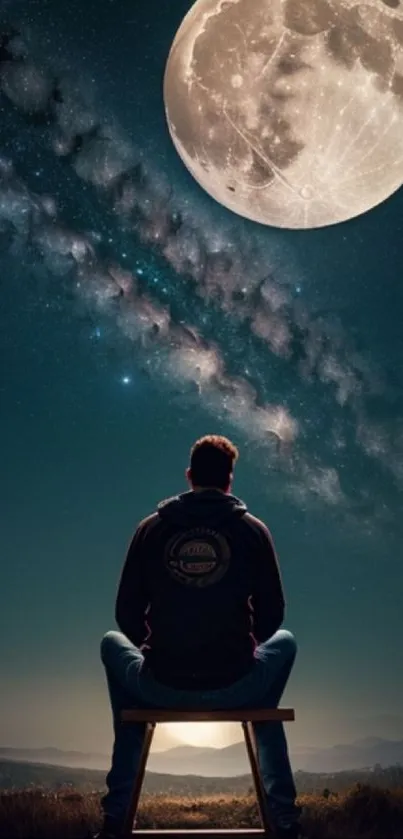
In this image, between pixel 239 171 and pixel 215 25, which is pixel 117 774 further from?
pixel 215 25

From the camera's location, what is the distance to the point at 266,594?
2.89 meters

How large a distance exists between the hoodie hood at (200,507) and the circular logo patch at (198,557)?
0.08 m

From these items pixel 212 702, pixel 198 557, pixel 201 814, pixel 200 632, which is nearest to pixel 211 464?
pixel 198 557

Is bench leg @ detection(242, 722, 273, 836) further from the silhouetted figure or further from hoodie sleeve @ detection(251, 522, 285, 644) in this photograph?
hoodie sleeve @ detection(251, 522, 285, 644)

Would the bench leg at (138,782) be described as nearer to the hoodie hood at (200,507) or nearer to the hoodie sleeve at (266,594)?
the hoodie sleeve at (266,594)

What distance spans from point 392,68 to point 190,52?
1835 millimetres

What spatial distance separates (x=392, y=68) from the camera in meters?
6.46

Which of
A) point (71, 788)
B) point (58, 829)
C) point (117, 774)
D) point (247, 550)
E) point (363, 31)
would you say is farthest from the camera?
point (363, 31)

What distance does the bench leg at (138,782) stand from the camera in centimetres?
254

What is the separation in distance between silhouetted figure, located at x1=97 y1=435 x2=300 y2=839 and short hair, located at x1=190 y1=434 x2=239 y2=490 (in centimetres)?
9

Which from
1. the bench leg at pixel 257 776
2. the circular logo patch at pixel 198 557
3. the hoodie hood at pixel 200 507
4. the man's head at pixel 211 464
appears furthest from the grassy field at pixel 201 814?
the man's head at pixel 211 464

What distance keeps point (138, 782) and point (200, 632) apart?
56 cm

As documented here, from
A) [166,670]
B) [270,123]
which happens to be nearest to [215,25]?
[270,123]

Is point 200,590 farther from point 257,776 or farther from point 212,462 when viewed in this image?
point 257,776
